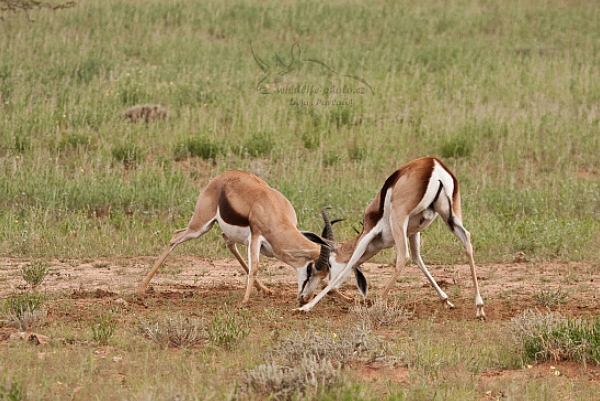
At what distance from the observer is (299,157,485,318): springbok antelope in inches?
322

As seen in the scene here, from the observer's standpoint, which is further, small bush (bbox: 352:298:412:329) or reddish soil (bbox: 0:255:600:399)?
reddish soil (bbox: 0:255:600:399)

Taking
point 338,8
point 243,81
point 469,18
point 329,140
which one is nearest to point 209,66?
point 243,81

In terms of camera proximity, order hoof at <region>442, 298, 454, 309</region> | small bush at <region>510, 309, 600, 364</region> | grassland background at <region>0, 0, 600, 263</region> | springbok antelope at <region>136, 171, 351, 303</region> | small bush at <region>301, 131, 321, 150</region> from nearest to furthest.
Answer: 1. small bush at <region>510, 309, 600, 364</region>
2. hoof at <region>442, 298, 454, 309</region>
3. springbok antelope at <region>136, 171, 351, 303</region>
4. grassland background at <region>0, 0, 600, 263</region>
5. small bush at <region>301, 131, 321, 150</region>

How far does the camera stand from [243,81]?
18891mm

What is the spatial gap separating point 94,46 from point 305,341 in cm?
1614

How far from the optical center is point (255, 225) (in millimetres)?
8883

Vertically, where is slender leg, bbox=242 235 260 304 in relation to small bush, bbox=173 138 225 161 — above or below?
above

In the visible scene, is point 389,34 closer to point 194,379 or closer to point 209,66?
point 209,66

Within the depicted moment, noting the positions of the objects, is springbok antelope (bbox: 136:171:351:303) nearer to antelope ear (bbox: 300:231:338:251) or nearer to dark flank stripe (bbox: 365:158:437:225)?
antelope ear (bbox: 300:231:338:251)

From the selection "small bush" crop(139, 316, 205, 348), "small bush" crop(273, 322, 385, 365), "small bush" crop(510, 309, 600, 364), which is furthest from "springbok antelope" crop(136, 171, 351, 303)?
"small bush" crop(510, 309, 600, 364)

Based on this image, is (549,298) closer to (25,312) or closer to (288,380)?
(288,380)

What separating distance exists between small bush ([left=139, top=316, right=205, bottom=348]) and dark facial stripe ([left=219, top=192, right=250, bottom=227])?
208 centimetres

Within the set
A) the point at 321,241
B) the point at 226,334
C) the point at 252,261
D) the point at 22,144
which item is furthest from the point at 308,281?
the point at 22,144

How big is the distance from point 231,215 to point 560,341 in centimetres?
366
